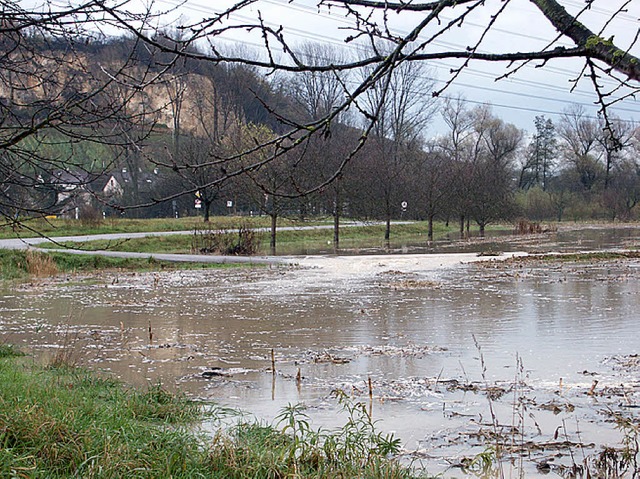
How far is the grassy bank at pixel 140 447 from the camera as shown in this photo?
16.4ft

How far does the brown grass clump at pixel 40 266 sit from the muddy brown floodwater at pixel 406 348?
186cm

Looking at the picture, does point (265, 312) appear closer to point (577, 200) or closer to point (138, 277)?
point (138, 277)

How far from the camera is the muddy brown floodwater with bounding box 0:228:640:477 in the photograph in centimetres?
709

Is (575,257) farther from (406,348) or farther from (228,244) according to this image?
(406,348)

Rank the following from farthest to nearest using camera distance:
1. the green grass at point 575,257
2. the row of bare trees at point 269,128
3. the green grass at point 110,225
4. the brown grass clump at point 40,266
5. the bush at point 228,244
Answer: the green grass at point 110,225
the bush at point 228,244
the green grass at point 575,257
the brown grass clump at point 40,266
the row of bare trees at point 269,128

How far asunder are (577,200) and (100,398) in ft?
250

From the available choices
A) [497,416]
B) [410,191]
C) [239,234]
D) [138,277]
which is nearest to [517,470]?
[497,416]

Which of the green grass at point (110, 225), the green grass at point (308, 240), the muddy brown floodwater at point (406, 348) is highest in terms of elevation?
the green grass at point (110, 225)

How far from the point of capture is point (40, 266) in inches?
959

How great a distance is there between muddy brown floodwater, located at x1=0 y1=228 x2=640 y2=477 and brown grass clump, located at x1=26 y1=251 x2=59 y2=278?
186 centimetres

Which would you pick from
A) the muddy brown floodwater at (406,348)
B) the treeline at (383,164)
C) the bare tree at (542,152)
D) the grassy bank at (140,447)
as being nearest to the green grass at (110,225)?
the treeline at (383,164)

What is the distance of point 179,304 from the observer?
1759 centimetres

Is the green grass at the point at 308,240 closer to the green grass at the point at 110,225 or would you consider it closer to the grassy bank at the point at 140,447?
the green grass at the point at 110,225

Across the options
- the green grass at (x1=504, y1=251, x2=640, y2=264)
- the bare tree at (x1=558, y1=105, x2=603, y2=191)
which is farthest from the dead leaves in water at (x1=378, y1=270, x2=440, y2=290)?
the bare tree at (x1=558, y1=105, x2=603, y2=191)
